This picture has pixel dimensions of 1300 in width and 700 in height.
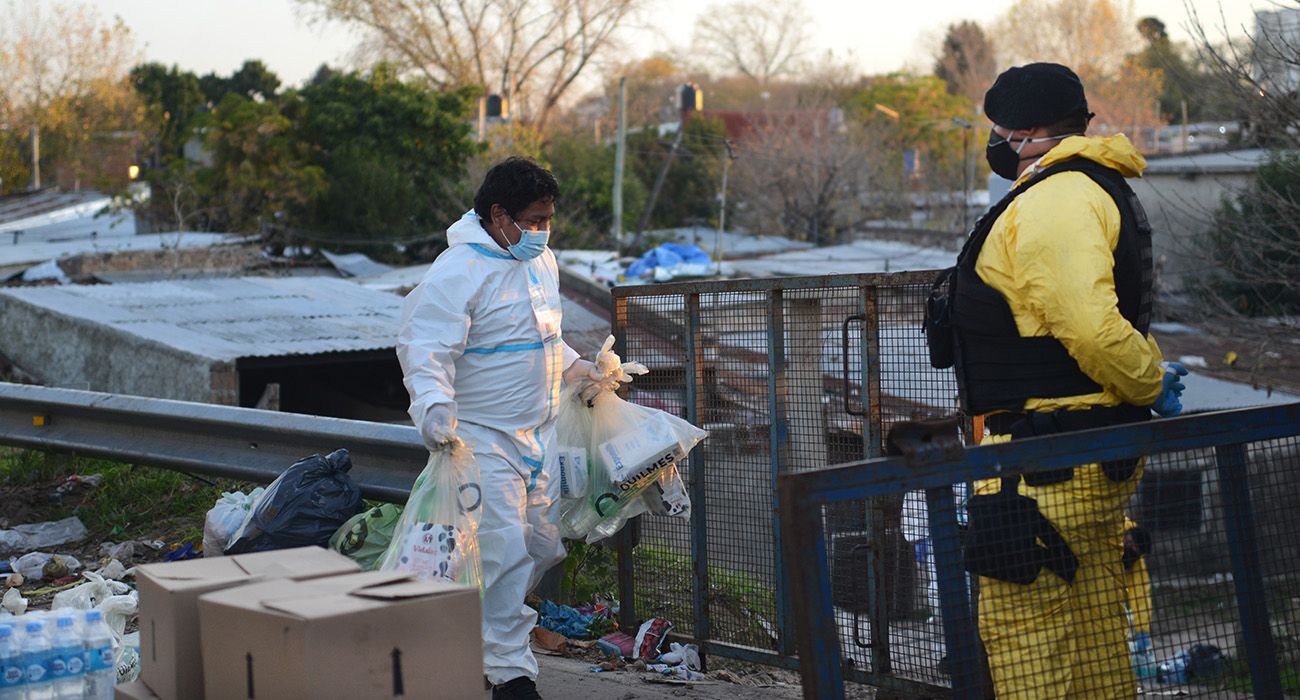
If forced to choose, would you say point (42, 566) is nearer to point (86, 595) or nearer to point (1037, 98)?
point (86, 595)

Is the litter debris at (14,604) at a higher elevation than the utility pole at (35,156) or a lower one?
lower

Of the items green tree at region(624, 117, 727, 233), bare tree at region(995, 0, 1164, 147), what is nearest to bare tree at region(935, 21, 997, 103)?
bare tree at region(995, 0, 1164, 147)

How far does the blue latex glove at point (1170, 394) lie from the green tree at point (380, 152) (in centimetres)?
3100

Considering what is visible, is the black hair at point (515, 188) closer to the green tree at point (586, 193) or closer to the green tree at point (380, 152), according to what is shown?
the green tree at point (380, 152)

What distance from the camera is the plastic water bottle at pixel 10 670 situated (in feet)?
9.20

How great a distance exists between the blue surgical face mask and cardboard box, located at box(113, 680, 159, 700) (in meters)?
1.87

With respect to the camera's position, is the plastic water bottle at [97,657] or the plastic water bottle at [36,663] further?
the plastic water bottle at [97,657]

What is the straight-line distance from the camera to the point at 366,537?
4.61 meters

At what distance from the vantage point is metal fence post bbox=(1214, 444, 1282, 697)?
10.9 ft

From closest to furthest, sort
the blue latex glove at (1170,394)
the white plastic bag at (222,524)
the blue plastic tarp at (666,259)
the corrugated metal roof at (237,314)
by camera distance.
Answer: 1. the blue latex glove at (1170,394)
2. the white plastic bag at (222,524)
3. the corrugated metal roof at (237,314)
4. the blue plastic tarp at (666,259)

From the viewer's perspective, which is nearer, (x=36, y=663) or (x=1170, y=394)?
(x=36, y=663)

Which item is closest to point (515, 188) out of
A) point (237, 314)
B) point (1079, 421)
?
point (1079, 421)

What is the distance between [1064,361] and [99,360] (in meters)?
10.9

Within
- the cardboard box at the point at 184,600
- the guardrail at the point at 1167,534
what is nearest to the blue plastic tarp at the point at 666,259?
the guardrail at the point at 1167,534
